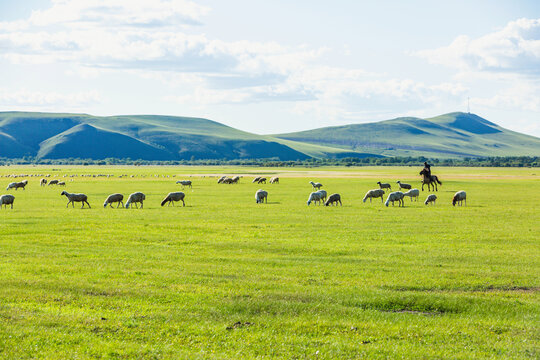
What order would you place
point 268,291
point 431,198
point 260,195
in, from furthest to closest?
point 260,195 → point 431,198 → point 268,291

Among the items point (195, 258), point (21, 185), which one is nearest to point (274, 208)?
point (195, 258)

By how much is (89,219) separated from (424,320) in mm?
25881

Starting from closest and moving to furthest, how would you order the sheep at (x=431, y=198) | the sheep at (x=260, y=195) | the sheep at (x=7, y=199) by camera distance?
the sheep at (x=7, y=199), the sheep at (x=431, y=198), the sheep at (x=260, y=195)

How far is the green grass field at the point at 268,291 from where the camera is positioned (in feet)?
41.8

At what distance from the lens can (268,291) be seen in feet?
55.6

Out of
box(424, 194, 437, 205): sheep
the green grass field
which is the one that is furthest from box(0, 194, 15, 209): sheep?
box(424, 194, 437, 205): sheep

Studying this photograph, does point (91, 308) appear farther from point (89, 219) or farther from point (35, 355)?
point (89, 219)

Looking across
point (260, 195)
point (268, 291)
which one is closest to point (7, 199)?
point (260, 195)

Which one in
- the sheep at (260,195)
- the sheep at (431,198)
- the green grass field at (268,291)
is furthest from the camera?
the sheep at (260,195)

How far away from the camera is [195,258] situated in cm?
2253

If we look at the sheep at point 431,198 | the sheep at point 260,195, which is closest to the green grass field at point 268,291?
the sheep at point 431,198

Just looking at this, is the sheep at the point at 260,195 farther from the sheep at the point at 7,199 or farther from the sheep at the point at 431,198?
the sheep at the point at 7,199

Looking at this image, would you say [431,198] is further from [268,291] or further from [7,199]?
[268,291]

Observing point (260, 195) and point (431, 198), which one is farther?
point (260, 195)
